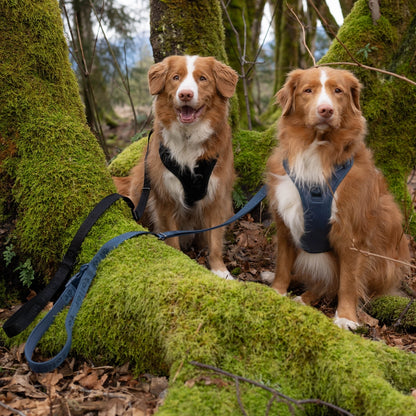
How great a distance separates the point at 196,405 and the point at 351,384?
742 millimetres

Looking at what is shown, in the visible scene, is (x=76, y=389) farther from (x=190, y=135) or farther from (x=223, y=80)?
(x=223, y=80)

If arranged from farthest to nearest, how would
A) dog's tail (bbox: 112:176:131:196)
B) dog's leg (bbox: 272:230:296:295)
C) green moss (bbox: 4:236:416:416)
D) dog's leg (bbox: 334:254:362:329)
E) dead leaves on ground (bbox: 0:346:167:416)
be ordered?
1. dog's tail (bbox: 112:176:131:196)
2. dog's leg (bbox: 272:230:296:295)
3. dog's leg (bbox: 334:254:362:329)
4. dead leaves on ground (bbox: 0:346:167:416)
5. green moss (bbox: 4:236:416:416)

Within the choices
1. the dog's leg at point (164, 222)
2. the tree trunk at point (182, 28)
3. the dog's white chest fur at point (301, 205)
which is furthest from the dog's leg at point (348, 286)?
the tree trunk at point (182, 28)

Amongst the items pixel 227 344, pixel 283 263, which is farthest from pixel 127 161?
pixel 227 344

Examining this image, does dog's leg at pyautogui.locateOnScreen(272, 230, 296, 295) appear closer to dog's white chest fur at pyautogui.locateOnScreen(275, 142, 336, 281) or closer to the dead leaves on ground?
dog's white chest fur at pyautogui.locateOnScreen(275, 142, 336, 281)

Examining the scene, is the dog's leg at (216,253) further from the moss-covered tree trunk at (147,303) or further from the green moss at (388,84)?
the green moss at (388,84)

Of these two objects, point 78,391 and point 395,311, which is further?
point 395,311

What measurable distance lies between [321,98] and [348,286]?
5.20 feet

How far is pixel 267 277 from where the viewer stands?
4.73 m

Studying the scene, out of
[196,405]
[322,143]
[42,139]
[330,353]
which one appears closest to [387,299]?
[322,143]

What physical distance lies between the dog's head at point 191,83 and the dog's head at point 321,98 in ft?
2.92

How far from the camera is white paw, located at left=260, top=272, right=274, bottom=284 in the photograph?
4.70 m

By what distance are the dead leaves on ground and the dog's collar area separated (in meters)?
2.19

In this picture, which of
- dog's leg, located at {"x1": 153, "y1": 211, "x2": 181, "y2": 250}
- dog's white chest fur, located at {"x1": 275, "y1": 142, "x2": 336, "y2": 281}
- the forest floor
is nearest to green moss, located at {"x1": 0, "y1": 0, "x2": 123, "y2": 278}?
the forest floor
